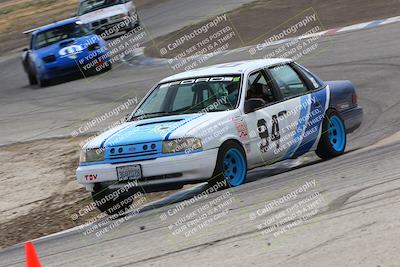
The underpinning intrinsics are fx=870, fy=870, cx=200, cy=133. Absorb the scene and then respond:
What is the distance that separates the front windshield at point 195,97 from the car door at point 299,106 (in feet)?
2.23

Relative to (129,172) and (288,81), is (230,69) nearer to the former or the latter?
(288,81)

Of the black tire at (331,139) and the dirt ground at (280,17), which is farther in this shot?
the dirt ground at (280,17)

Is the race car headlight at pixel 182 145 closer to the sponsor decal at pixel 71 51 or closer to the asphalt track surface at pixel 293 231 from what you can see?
the asphalt track surface at pixel 293 231

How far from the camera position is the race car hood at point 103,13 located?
84.7ft

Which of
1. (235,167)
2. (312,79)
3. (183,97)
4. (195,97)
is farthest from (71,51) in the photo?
(235,167)

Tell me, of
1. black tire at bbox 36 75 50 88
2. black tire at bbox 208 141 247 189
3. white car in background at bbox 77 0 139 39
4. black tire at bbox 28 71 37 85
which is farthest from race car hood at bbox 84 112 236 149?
white car in background at bbox 77 0 139 39

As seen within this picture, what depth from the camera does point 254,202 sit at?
7266mm

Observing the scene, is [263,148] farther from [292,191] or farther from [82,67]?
[82,67]

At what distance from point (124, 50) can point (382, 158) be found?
53.8 feet

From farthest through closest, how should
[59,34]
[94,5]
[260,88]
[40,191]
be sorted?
[94,5] → [59,34] → [40,191] → [260,88]

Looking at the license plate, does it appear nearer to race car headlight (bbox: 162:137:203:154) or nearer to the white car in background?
race car headlight (bbox: 162:137:203:154)

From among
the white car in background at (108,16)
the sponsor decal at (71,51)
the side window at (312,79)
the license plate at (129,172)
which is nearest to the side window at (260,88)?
the side window at (312,79)

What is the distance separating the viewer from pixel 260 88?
9.44 meters

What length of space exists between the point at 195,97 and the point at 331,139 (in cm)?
189
